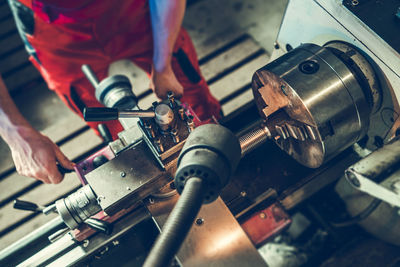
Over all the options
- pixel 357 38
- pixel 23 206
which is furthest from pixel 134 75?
pixel 357 38

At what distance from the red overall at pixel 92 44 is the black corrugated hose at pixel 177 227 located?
735 millimetres

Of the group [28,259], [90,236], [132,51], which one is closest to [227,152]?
[90,236]

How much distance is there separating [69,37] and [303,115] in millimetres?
1053

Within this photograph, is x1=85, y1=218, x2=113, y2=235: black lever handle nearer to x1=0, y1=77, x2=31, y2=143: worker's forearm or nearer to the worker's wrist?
x1=0, y1=77, x2=31, y2=143: worker's forearm

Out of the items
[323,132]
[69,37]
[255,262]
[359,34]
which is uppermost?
[69,37]

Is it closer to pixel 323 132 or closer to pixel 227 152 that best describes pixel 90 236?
pixel 227 152

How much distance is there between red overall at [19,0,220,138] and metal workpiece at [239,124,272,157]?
588 mm

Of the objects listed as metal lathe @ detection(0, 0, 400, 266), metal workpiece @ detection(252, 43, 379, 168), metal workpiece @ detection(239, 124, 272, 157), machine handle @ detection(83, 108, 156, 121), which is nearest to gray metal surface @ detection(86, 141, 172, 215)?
metal lathe @ detection(0, 0, 400, 266)

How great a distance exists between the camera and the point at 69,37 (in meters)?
1.41

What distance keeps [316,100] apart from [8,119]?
1.07 metres

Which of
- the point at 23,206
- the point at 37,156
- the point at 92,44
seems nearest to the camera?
the point at 23,206

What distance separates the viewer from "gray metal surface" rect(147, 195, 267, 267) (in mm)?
772

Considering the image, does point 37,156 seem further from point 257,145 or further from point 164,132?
point 257,145

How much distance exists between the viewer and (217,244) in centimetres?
79
